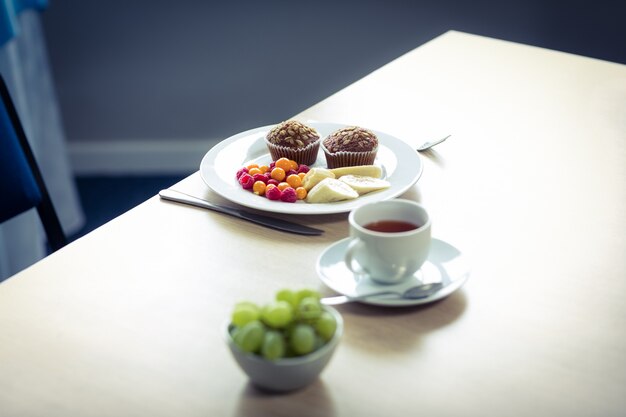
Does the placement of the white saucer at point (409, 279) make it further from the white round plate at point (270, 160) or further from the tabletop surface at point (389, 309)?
the white round plate at point (270, 160)

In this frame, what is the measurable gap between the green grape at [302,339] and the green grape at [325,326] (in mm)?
10

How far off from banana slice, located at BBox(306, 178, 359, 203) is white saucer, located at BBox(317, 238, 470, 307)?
0.14 m

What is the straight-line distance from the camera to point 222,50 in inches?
124

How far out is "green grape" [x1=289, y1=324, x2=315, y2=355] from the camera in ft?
2.55

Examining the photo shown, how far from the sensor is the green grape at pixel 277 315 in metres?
0.77

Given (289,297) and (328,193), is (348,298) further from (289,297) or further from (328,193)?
(328,193)

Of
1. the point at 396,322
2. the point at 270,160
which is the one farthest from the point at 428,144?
the point at 396,322

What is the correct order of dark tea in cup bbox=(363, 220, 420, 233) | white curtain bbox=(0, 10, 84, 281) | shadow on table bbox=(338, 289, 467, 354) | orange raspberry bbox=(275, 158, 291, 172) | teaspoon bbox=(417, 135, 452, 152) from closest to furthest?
shadow on table bbox=(338, 289, 467, 354)
dark tea in cup bbox=(363, 220, 420, 233)
orange raspberry bbox=(275, 158, 291, 172)
teaspoon bbox=(417, 135, 452, 152)
white curtain bbox=(0, 10, 84, 281)

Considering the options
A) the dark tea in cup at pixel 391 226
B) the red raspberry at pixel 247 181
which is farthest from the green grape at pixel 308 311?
the red raspberry at pixel 247 181

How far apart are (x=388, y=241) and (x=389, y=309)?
0.28 feet

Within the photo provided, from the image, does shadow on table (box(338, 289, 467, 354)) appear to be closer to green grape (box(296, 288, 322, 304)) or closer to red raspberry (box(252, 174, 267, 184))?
green grape (box(296, 288, 322, 304))

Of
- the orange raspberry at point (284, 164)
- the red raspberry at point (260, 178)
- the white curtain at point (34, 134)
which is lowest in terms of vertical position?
the white curtain at point (34, 134)

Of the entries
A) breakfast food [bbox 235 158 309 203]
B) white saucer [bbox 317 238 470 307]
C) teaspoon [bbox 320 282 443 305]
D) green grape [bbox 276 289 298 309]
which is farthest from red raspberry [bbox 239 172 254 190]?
green grape [bbox 276 289 298 309]

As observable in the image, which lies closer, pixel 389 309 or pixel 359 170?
pixel 389 309
